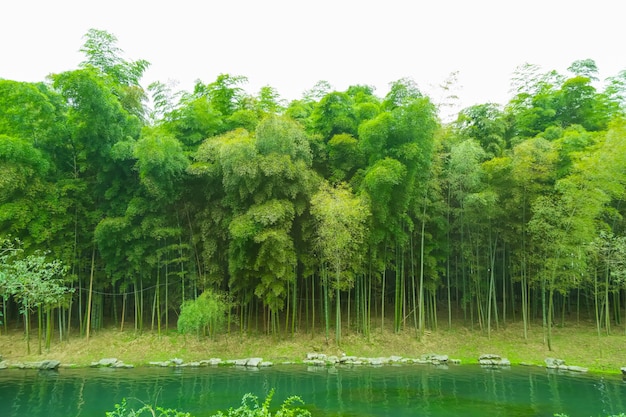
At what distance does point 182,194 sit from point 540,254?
1265 cm

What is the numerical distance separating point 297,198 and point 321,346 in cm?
504

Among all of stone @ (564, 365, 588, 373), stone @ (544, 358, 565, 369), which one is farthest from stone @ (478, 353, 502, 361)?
stone @ (564, 365, 588, 373)

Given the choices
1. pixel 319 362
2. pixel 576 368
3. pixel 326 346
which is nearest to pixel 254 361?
pixel 319 362

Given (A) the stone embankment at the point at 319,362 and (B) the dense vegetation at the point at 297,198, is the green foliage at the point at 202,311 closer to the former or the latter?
(B) the dense vegetation at the point at 297,198

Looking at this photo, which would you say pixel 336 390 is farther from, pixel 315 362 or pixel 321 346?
pixel 321 346

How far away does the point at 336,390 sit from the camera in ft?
30.9

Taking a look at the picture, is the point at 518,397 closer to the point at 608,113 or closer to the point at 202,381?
the point at 202,381

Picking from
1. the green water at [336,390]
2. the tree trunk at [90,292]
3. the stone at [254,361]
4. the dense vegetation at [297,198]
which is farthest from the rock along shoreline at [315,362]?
the tree trunk at [90,292]

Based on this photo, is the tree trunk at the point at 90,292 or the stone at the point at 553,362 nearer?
the stone at the point at 553,362

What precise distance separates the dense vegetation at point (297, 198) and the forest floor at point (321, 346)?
1.71 feet

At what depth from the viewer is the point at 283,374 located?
11.2 m

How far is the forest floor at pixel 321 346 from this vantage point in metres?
12.9

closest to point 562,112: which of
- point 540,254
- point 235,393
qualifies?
point 540,254

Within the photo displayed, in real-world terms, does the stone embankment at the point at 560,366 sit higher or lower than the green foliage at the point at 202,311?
lower
